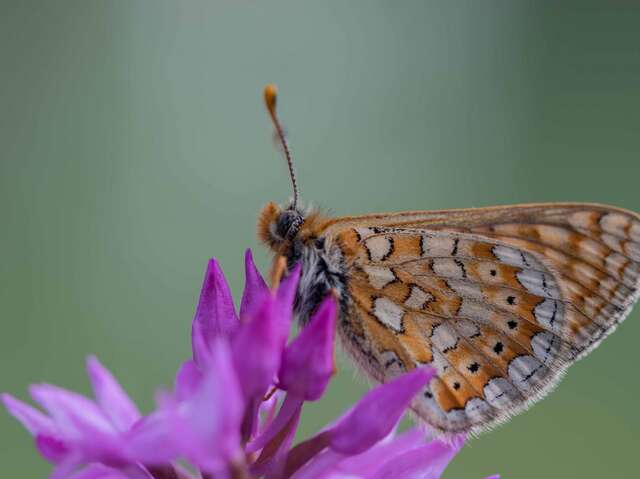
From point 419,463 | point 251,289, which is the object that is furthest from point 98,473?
point 419,463

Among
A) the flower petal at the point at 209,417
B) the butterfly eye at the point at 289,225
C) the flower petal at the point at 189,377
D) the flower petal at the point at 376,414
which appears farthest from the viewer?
the butterfly eye at the point at 289,225

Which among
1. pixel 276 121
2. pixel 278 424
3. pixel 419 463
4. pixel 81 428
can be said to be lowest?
pixel 419 463

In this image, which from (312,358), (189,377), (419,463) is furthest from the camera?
(419,463)

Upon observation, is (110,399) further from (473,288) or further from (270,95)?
(473,288)

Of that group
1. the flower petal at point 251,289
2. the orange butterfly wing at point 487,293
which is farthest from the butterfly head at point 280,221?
the flower petal at point 251,289

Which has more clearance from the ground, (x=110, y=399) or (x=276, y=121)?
(x=276, y=121)

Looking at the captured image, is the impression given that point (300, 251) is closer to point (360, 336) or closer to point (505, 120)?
point (360, 336)

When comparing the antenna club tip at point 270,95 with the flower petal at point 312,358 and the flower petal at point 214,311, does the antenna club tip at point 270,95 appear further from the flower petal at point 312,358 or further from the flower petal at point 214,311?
the flower petal at point 312,358
